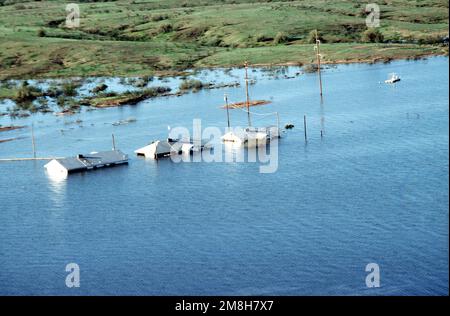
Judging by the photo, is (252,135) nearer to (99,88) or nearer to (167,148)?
(167,148)

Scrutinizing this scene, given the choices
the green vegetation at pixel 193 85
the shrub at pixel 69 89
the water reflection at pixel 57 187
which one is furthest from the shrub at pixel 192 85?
the water reflection at pixel 57 187

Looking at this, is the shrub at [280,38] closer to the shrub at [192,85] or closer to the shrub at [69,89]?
the shrub at [192,85]

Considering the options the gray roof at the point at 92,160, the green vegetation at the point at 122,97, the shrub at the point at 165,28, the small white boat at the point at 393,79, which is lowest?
the gray roof at the point at 92,160

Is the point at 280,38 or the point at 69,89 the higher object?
the point at 280,38

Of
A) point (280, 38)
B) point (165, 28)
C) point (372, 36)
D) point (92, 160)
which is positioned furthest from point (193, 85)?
point (165, 28)

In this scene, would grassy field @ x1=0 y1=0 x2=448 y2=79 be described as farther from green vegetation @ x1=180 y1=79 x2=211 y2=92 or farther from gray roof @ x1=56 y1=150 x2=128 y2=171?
gray roof @ x1=56 y1=150 x2=128 y2=171

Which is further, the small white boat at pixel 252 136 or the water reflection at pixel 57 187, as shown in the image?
the small white boat at pixel 252 136
